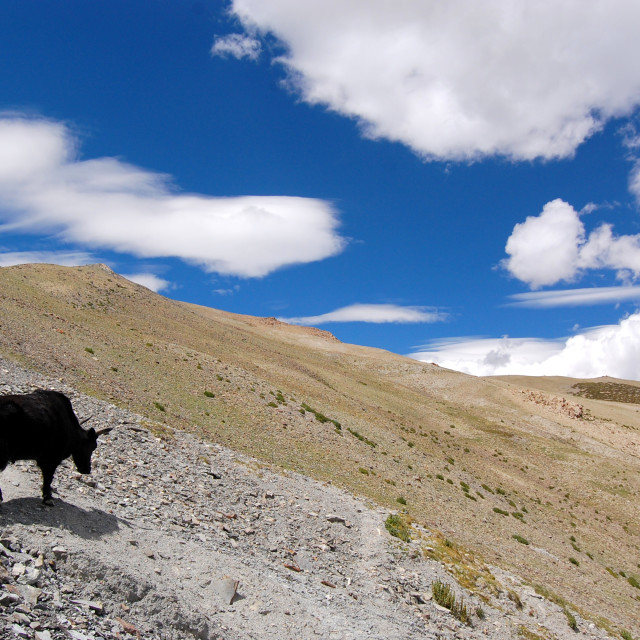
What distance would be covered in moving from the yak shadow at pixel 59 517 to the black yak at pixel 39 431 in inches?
14.5

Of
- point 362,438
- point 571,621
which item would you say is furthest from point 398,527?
point 362,438

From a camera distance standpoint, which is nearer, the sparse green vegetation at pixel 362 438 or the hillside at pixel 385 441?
the hillside at pixel 385 441

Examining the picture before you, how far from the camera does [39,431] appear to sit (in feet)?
37.7

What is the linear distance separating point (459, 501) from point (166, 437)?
21.4m

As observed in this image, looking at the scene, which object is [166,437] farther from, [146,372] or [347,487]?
[146,372]

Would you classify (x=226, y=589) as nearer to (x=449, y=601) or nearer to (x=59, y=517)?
(x=59, y=517)

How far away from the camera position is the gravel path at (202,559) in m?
9.08

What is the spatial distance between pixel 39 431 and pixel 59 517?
208 centimetres

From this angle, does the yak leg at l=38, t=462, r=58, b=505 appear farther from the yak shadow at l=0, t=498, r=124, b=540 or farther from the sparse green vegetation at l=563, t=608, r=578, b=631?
the sparse green vegetation at l=563, t=608, r=578, b=631

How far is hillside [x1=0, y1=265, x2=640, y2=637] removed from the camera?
1121 inches

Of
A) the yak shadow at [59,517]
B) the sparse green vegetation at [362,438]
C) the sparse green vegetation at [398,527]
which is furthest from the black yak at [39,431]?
the sparse green vegetation at [362,438]

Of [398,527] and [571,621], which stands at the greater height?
[398,527]

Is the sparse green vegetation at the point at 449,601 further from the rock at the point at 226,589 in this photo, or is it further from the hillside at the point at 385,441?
the rock at the point at 226,589

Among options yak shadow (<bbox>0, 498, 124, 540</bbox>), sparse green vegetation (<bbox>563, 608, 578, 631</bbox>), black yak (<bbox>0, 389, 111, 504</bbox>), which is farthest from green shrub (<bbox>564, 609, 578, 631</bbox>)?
black yak (<bbox>0, 389, 111, 504</bbox>)
